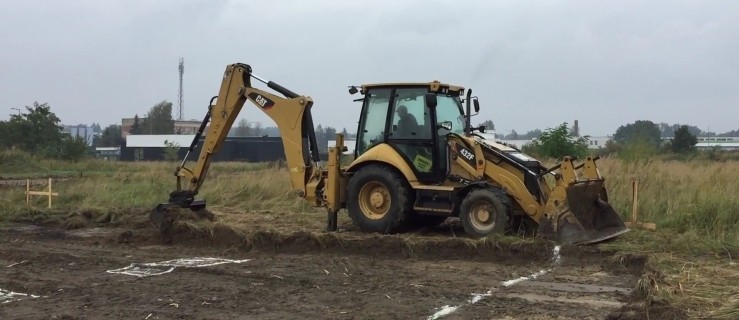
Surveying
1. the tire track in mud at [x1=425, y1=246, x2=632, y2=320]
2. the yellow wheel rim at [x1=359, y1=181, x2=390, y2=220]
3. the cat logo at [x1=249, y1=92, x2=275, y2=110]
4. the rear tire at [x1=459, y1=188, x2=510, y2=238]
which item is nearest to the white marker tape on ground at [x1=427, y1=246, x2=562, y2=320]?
the tire track in mud at [x1=425, y1=246, x2=632, y2=320]

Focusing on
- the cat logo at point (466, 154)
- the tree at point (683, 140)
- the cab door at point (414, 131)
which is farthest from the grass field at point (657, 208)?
the tree at point (683, 140)

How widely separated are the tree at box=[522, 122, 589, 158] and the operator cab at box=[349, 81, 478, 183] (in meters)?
10.3

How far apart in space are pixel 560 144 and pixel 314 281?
1492 centimetres

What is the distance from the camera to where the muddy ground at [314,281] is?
651 cm

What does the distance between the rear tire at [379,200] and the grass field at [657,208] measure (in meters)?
0.99

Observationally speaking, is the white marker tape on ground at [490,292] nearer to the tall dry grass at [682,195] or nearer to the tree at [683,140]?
the tall dry grass at [682,195]

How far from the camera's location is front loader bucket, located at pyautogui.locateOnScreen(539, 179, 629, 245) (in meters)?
9.69

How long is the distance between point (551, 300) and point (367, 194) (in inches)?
191

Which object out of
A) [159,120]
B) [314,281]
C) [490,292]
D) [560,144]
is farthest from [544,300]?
[159,120]

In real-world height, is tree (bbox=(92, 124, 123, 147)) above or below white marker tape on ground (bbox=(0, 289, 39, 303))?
above

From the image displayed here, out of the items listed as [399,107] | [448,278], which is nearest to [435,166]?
[399,107]

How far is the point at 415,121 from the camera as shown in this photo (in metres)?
11.2

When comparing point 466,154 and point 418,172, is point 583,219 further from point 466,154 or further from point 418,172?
point 418,172

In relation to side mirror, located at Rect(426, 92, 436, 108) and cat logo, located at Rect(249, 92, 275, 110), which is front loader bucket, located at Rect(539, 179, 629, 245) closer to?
side mirror, located at Rect(426, 92, 436, 108)
